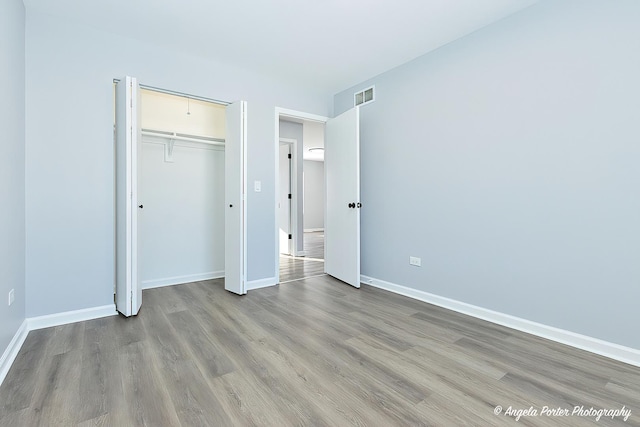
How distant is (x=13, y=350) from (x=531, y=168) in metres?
3.90

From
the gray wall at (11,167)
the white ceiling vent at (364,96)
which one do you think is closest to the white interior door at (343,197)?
the white ceiling vent at (364,96)

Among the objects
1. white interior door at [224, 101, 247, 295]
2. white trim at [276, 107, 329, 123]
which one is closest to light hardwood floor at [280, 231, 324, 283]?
white interior door at [224, 101, 247, 295]

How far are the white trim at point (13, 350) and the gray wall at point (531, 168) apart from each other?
3.24m

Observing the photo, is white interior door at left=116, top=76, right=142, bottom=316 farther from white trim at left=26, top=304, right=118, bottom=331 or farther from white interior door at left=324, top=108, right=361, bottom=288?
white interior door at left=324, top=108, right=361, bottom=288

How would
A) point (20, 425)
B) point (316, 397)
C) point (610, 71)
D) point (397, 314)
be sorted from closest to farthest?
1. point (20, 425)
2. point (316, 397)
3. point (610, 71)
4. point (397, 314)

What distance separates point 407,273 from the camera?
11.1 ft

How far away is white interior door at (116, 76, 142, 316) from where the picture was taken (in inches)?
103

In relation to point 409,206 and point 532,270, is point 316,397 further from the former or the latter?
point 409,206

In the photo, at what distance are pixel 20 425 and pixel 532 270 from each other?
324cm

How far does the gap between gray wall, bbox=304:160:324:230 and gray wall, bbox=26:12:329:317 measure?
7722 mm

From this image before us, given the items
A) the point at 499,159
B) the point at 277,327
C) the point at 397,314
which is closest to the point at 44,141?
the point at 277,327

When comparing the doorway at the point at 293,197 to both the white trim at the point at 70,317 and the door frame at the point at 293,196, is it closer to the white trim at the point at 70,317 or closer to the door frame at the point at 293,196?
the door frame at the point at 293,196

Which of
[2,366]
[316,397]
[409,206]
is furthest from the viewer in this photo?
[409,206]

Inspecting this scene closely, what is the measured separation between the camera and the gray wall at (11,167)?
1.87 m
